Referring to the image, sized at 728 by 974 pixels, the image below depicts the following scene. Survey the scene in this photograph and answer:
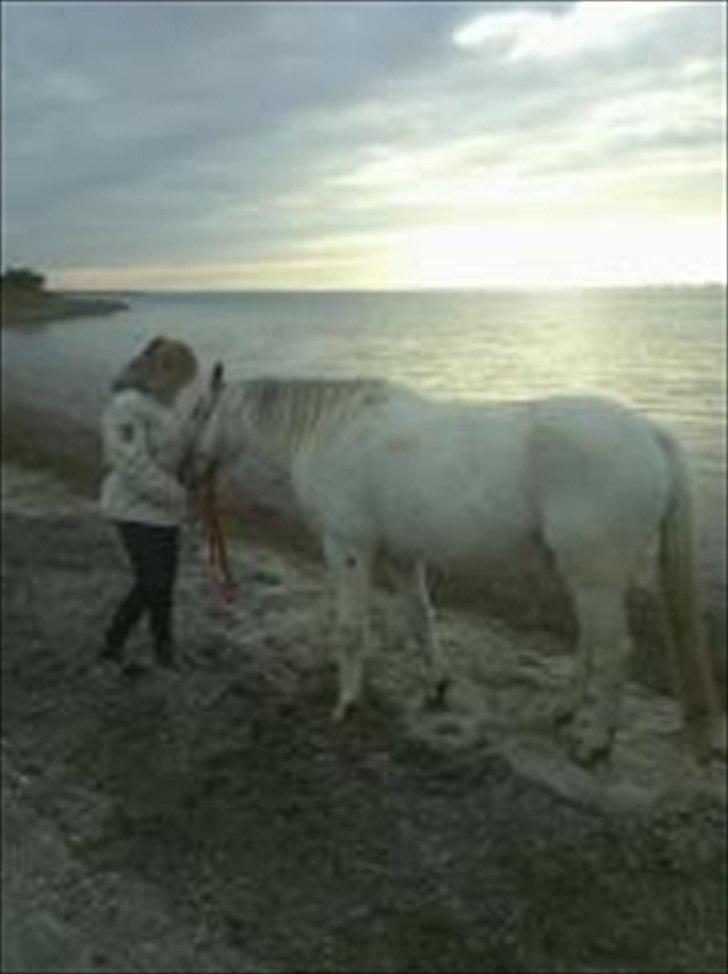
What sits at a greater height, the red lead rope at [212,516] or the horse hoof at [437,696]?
the red lead rope at [212,516]

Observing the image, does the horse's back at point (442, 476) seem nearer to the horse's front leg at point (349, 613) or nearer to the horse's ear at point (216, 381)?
the horse's front leg at point (349, 613)

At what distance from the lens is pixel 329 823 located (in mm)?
8242

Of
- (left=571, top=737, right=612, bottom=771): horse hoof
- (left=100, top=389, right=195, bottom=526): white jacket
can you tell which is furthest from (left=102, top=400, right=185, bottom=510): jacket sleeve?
(left=571, top=737, right=612, bottom=771): horse hoof

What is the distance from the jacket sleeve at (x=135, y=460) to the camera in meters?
9.80

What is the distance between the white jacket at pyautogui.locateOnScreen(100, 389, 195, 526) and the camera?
9797 mm

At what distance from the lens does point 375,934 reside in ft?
23.7

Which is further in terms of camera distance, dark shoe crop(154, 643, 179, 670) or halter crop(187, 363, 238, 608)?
dark shoe crop(154, 643, 179, 670)

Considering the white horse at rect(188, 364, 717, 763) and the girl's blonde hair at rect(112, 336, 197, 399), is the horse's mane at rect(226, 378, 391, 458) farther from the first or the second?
the girl's blonde hair at rect(112, 336, 197, 399)

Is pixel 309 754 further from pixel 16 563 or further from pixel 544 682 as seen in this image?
pixel 16 563

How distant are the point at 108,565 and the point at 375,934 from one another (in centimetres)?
722

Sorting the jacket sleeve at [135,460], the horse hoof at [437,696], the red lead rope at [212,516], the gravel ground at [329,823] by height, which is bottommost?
the gravel ground at [329,823]

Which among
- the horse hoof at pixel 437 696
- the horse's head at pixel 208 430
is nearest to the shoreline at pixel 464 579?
the horse hoof at pixel 437 696

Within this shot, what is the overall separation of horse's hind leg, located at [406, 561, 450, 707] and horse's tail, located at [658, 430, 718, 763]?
145 centimetres

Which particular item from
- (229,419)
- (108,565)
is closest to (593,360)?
(108,565)
